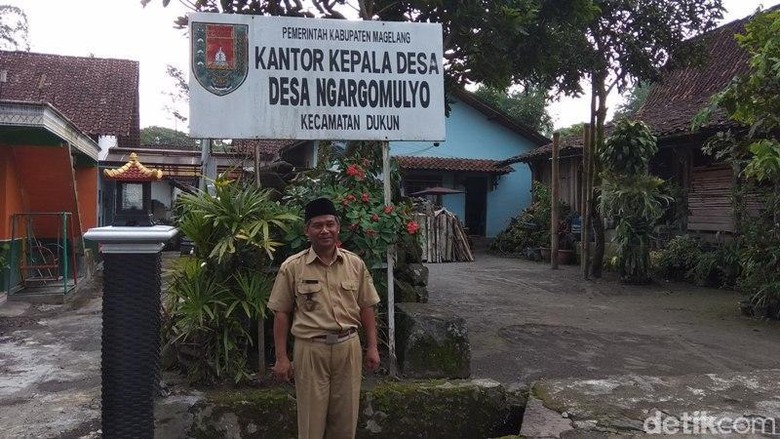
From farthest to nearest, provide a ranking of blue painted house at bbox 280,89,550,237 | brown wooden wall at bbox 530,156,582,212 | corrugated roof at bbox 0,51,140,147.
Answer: blue painted house at bbox 280,89,550,237
brown wooden wall at bbox 530,156,582,212
corrugated roof at bbox 0,51,140,147

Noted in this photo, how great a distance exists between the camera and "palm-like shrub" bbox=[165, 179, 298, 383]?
4.23 m

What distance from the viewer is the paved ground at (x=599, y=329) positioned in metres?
5.43

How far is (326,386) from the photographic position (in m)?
3.25

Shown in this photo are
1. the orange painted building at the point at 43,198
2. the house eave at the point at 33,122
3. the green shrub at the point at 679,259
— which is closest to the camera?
the house eave at the point at 33,122

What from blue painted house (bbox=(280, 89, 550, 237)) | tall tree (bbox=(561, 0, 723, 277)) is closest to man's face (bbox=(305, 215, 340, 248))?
tall tree (bbox=(561, 0, 723, 277))

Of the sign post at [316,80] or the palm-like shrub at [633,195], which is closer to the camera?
the sign post at [316,80]

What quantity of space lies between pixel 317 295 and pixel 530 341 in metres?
3.74

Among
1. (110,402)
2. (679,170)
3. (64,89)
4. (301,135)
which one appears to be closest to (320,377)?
(110,402)

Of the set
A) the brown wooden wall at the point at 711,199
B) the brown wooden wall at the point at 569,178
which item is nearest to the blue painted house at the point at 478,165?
the brown wooden wall at the point at 569,178

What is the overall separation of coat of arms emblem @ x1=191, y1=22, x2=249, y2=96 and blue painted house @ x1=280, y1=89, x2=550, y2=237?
1462 cm

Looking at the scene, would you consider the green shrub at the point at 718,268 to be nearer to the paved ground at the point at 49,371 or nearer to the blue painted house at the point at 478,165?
the blue painted house at the point at 478,165

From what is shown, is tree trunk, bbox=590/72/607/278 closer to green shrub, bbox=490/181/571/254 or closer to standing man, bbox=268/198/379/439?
green shrub, bbox=490/181/571/254

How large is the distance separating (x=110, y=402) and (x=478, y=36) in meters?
4.85

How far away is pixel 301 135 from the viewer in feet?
14.4
